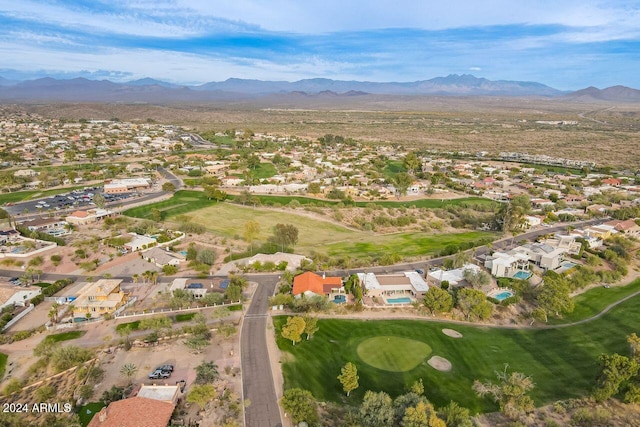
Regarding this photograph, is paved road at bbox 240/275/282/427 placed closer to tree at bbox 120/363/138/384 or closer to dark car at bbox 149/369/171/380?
dark car at bbox 149/369/171/380

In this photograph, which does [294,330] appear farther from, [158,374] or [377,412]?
[377,412]

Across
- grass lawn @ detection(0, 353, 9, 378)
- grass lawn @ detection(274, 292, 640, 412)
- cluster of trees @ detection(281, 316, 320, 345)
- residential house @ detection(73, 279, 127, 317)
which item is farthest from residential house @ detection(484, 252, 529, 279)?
grass lawn @ detection(0, 353, 9, 378)

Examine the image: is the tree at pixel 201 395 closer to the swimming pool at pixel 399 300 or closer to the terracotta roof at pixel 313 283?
the terracotta roof at pixel 313 283

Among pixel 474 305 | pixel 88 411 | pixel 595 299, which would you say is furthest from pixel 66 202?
pixel 595 299

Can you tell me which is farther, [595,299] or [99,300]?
[595,299]

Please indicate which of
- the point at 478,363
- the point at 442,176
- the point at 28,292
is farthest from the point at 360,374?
the point at 442,176

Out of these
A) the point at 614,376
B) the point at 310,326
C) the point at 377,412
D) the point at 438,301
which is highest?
the point at 614,376

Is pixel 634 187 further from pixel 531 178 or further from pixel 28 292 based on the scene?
pixel 28 292
